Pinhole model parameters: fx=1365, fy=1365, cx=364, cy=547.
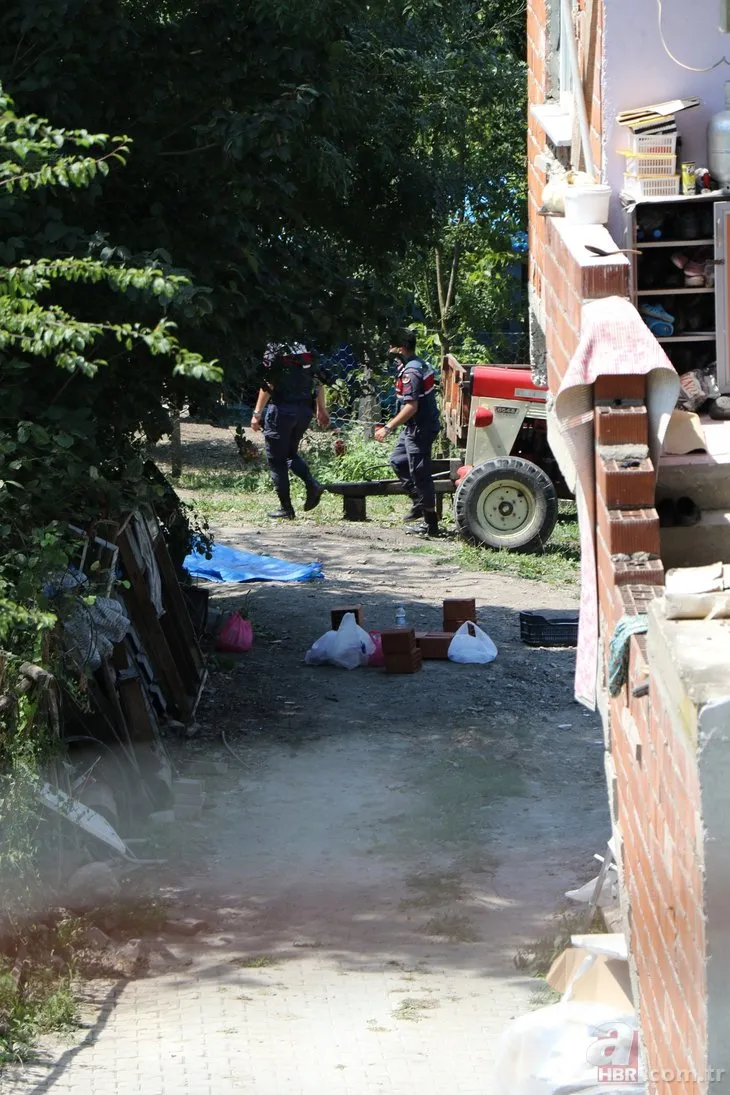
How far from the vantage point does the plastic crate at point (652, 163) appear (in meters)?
6.53

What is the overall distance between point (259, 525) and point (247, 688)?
19.7ft

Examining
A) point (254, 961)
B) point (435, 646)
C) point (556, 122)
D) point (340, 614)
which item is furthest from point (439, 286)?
point (254, 961)

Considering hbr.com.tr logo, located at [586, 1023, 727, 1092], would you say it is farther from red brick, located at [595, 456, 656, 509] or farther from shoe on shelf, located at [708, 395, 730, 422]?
shoe on shelf, located at [708, 395, 730, 422]

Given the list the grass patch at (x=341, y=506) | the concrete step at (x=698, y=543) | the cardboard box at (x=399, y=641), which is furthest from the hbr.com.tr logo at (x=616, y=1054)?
the grass patch at (x=341, y=506)

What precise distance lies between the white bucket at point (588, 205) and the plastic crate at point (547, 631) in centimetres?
522

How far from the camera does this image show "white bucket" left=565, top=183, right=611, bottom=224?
6293 mm

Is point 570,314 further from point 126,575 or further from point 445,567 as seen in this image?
point 445,567

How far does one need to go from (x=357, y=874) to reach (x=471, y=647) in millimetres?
3824

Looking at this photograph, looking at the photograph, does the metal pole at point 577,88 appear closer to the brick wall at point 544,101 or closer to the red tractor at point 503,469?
the brick wall at point 544,101

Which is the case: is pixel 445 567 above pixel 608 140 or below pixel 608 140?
below

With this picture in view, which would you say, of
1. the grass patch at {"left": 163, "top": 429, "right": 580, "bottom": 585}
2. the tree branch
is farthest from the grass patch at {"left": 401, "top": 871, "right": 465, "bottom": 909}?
the tree branch

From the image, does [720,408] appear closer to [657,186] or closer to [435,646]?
[657,186]

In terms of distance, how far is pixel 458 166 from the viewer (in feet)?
56.7

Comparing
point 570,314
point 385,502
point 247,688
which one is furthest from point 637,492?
point 385,502
